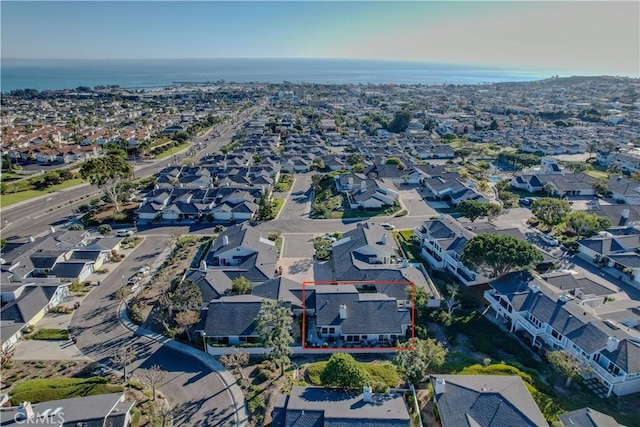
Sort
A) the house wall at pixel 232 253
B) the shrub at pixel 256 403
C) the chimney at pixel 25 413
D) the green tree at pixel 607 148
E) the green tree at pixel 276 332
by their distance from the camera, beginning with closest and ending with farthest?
the chimney at pixel 25 413, the shrub at pixel 256 403, the green tree at pixel 276 332, the house wall at pixel 232 253, the green tree at pixel 607 148

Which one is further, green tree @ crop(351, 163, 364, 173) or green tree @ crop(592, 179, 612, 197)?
green tree @ crop(351, 163, 364, 173)

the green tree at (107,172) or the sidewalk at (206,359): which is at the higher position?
the green tree at (107,172)

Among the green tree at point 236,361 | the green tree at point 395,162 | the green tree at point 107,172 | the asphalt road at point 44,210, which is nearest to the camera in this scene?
the green tree at point 236,361

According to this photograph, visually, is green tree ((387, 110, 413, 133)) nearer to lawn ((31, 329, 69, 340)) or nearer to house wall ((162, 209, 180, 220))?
house wall ((162, 209, 180, 220))

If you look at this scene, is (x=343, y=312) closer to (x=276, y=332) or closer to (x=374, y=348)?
(x=374, y=348)

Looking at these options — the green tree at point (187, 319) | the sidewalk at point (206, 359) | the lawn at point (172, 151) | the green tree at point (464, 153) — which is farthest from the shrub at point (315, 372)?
the lawn at point (172, 151)

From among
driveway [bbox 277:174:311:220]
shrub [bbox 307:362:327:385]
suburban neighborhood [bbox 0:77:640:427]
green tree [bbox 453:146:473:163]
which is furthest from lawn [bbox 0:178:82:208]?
green tree [bbox 453:146:473:163]

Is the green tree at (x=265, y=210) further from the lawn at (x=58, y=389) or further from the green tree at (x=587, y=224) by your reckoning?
the green tree at (x=587, y=224)
